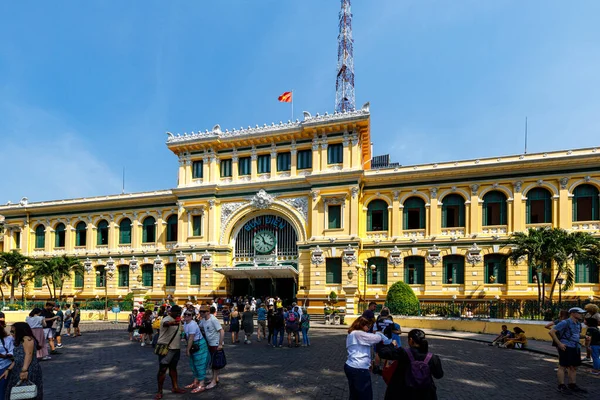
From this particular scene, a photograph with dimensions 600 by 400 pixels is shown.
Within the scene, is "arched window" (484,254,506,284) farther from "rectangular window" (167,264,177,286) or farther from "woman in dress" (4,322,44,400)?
"woman in dress" (4,322,44,400)

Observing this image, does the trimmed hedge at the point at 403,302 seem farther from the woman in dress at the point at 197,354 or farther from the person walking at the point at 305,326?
the woman in dress at the point at 197,354

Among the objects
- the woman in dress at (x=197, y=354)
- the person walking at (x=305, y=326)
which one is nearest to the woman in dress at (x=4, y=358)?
the woman in dress at (x=197, y=354)

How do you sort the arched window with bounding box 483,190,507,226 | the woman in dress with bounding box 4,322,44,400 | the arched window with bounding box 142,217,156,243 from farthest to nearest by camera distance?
the arched window with bounding box 142,217,156,243 < the arched window with bounding box 483,190,507,226 < the woman in dress with bounding box 4,322,44,400

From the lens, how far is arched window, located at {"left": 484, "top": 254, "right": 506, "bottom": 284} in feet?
102

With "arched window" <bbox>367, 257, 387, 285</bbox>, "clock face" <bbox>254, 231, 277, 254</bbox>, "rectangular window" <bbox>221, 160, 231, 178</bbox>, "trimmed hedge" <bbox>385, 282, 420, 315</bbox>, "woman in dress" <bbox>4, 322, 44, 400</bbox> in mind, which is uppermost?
"rectangular window" <bbox>221, 160, 231, 178</bbox>

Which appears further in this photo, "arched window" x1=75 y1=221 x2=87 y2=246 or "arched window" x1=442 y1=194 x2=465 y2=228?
"arched window" x1=75 y1=221 x2=87 y2=246

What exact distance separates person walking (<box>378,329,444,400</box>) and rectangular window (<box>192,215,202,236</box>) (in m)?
33.9

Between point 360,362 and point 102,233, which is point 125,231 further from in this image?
point 360,362

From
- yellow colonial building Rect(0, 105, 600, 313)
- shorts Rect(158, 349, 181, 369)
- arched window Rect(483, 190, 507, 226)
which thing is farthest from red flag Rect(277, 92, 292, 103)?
shorts Rect(158, 349, 181, 369)

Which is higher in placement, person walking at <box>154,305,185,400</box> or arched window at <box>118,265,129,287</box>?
person walking at <box>154,305,185,400</box>

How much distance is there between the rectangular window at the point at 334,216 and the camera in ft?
113

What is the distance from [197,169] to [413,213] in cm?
1840

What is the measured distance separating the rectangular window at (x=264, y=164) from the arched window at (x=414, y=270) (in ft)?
43.1

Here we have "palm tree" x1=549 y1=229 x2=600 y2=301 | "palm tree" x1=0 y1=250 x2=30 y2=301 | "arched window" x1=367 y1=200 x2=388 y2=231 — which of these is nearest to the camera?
"palm tree" x1=549 y1=229 x2=600 y2=301
